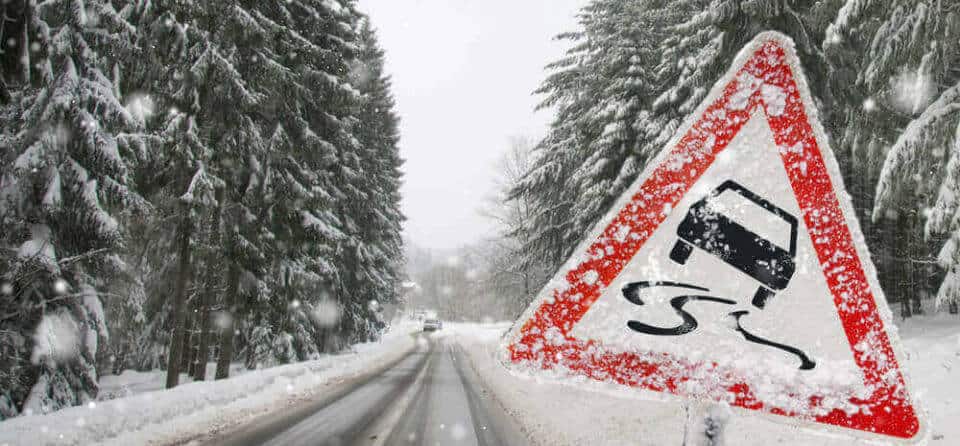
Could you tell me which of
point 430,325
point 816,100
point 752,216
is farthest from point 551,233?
point 430,325

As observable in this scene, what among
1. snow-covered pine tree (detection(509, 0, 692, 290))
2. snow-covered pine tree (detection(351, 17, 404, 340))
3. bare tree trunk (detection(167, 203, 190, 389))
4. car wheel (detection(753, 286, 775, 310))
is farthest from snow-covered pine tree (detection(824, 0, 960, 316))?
snow-covered pine tree (detection(351, 17, 404, 340))

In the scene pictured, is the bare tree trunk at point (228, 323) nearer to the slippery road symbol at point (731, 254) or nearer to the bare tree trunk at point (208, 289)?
the bare tree trunk at point (208, 289)

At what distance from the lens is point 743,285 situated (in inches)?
53.1

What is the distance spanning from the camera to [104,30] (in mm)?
10570

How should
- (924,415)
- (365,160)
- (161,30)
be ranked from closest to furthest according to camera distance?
(924,415)
(161,30)
(365,160)

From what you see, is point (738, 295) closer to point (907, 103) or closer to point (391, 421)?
point (391, 421)

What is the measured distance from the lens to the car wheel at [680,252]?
1.41 meters

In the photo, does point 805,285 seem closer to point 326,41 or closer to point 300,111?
point 300,111

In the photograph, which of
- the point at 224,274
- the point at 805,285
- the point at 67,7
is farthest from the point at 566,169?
the point at 805,285

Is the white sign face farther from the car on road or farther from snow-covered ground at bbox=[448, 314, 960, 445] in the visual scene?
the car on road

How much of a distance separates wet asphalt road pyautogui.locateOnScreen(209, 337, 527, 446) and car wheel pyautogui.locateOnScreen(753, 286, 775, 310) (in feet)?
21.0

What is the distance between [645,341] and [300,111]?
18.0 meters

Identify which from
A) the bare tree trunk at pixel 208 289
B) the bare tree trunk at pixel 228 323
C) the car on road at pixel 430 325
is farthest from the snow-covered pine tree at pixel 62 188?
the car on road at pixel 430 325

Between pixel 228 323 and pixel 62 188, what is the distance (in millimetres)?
6377
